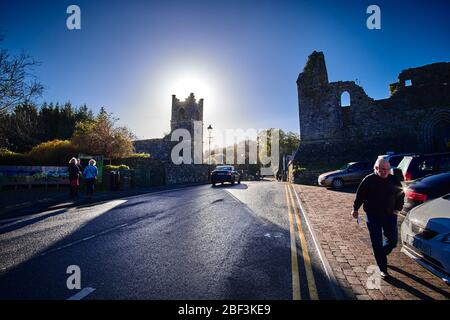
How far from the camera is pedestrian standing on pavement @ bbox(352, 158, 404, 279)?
3.67 meters

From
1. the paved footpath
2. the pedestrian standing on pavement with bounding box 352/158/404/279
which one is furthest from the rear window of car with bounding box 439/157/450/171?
the pedestrian standing on pavement with bounding box 352/158/404/279

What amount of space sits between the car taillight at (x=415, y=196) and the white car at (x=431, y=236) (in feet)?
2.30

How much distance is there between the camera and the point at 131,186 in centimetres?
1786

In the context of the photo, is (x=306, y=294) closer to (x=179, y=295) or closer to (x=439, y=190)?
(x=179, y=295)

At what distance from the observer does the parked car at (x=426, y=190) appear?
4754 mm

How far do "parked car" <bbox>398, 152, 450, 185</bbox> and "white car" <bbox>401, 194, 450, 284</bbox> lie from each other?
145 inches

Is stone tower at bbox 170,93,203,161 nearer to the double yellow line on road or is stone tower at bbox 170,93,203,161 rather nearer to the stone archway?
the stone archway

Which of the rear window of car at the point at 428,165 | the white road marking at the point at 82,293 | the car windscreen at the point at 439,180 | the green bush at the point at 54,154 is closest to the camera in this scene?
the white road marking at the point at 82,293

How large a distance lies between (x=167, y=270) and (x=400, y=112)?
90.6ft

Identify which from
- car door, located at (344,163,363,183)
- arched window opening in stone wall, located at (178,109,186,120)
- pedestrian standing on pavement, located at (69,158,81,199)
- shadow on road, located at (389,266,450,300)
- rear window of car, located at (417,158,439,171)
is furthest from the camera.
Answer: arched window opening in stone wall, located at (178,109,186,120)

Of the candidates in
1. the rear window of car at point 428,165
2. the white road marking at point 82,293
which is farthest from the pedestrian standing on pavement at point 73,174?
the rear window of car at point 428,165

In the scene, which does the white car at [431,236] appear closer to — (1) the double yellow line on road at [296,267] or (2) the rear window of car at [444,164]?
(1) the double yellow line on road at [296,267]

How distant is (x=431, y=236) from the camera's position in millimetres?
3318
